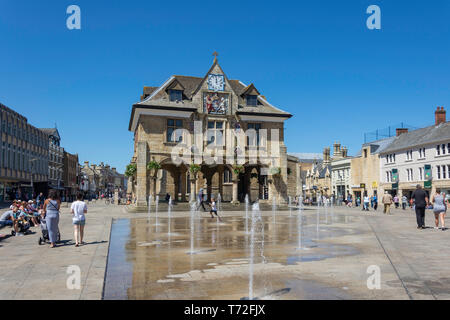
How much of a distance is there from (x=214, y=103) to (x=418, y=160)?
31019 millimetres

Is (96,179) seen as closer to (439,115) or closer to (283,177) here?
(283,177)

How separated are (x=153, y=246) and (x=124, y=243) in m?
1.30

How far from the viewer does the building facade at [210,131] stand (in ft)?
113

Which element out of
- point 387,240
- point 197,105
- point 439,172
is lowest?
point 387,240

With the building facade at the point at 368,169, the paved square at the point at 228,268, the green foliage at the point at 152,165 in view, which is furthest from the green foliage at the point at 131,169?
the building facade at the point at 368,169

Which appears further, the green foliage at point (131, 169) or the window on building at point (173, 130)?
the green foliage at point (131, 169)

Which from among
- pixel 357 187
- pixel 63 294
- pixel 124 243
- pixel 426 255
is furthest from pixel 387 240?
pixel 357 187

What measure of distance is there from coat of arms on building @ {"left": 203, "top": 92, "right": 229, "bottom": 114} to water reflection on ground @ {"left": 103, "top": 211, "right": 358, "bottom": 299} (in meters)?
23.8

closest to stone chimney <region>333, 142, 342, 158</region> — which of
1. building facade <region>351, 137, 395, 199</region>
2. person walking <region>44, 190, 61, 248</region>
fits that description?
building facade <region>351, 137, 395, 199</region>

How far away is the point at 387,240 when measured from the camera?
42.2 feet

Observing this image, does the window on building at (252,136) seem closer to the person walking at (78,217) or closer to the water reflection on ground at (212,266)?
the water reflection on ground at (212,266)

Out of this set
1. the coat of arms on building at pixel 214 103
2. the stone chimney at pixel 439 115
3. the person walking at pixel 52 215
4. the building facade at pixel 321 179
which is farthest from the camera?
the building facade at pixel 321 179

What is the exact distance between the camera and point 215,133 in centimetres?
3666
